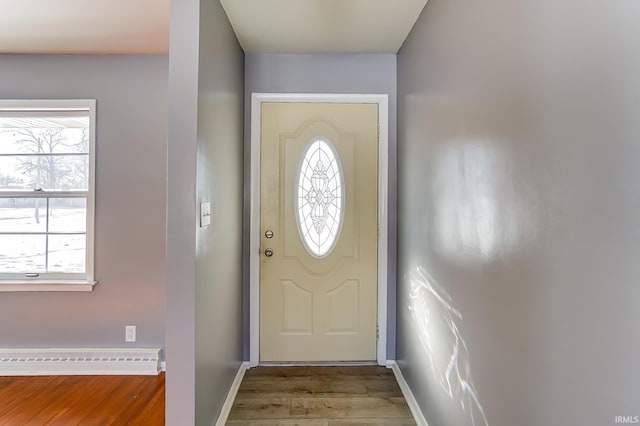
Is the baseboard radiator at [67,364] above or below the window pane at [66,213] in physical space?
below

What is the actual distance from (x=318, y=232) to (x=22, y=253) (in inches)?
89.0

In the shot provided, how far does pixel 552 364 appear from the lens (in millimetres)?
926

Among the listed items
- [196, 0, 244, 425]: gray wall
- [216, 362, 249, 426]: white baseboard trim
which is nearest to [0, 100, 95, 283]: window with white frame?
[196, 0, 244, 425]: gray wall

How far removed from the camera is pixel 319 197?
272cm

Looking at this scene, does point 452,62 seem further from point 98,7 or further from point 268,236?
point 98,7

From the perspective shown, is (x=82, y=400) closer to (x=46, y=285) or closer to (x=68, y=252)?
(x=46, y=285)

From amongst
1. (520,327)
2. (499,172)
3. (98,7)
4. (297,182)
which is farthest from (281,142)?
(520,327)

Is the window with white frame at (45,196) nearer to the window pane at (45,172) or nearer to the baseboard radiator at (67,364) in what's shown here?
the window pane at (45,172)

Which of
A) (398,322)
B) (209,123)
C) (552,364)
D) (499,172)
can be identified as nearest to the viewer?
(552,364)

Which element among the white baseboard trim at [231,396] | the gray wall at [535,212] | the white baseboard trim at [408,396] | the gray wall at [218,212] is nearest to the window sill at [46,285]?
the gray wall at [218,212]

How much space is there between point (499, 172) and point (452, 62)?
688mm

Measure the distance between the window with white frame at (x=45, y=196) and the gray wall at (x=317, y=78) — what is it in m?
1.22

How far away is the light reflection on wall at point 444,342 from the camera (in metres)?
1.40

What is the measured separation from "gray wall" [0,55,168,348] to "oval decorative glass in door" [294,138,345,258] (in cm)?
105
